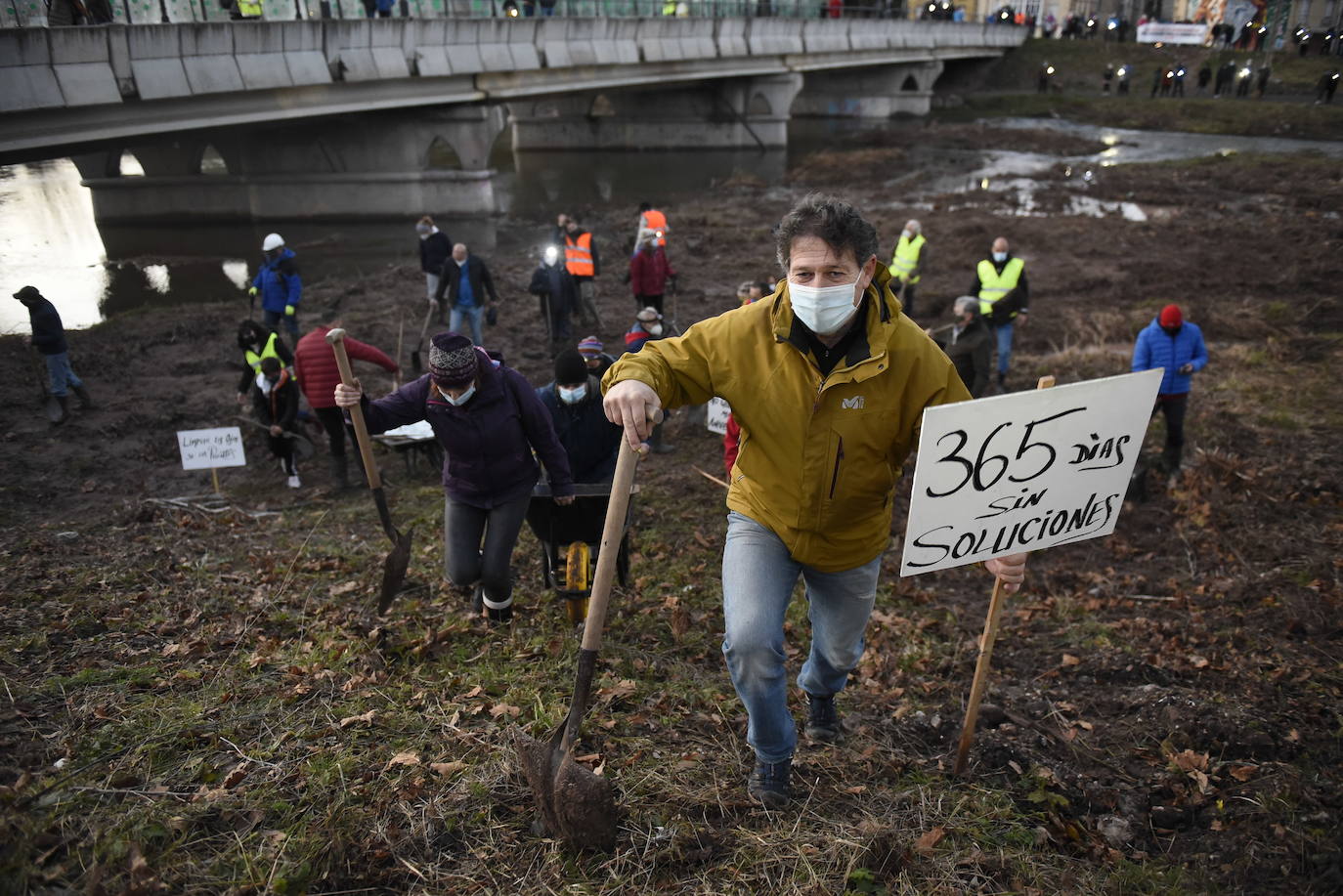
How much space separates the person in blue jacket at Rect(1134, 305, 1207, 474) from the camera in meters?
8.51

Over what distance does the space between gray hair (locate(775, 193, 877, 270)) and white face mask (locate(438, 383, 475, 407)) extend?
104 inches

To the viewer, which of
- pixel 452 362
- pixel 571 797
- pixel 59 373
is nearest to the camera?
pixel 571 797

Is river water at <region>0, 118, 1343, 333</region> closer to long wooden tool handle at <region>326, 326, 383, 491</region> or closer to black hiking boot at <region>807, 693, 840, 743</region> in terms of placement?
long wooden tool handle at <region>326, 326, 383, 491</region>

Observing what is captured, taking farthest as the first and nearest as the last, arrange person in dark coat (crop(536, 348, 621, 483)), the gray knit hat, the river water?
the river water, person in dark coat (crop(536, 348, 621, 483)), the gray knit hat

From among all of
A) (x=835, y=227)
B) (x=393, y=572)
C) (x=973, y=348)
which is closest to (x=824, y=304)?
(x=835, y=227)

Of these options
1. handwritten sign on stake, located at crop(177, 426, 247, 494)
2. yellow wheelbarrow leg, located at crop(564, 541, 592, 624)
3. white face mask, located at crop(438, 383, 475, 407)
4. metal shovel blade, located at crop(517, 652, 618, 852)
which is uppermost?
white face mask, located at crop(438, 383, 475, 407)

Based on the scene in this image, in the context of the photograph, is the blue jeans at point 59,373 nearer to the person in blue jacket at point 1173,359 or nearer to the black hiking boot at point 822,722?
the black hiking boot at point 822,722

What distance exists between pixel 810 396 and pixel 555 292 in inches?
422

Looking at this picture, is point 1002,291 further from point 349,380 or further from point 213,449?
point 213,449

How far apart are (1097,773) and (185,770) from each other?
4.19 m

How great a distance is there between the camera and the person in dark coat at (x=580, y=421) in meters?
6.04

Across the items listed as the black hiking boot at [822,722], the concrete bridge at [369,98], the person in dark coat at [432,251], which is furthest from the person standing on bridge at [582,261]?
the black hiking boot at [822,722]

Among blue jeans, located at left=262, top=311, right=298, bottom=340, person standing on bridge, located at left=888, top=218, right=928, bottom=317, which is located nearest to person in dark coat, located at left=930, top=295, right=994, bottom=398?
person standing on bridge, located at left=888, top=218, right=928, bottom=317

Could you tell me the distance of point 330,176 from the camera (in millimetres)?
27141
